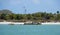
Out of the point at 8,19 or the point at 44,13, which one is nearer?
the point at 8,19

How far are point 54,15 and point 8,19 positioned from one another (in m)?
26.7

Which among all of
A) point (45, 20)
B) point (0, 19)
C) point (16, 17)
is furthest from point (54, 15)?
point (0, 19)

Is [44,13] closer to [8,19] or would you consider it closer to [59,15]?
[59,15]

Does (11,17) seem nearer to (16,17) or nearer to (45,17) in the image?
(16,17)

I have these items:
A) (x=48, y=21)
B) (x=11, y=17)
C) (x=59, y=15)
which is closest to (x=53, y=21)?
(x=48, y=21)

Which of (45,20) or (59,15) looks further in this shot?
(59,15)

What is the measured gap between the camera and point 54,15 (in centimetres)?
12875

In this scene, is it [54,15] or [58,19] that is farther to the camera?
[54,15]

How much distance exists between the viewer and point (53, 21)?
116 metres

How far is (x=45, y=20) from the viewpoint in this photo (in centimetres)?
11781

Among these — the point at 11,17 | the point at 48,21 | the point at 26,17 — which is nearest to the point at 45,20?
the point at 48,21

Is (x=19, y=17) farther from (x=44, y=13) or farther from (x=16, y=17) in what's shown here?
(x=44, y=13)

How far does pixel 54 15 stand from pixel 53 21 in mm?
13487

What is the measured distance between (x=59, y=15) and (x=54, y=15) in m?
3.02
